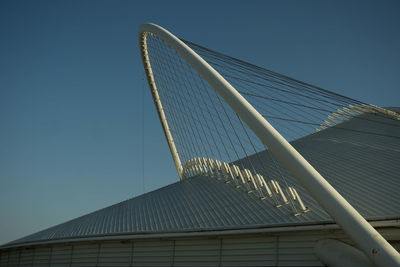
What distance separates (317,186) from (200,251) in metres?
7.38

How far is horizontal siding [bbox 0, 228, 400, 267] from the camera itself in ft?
35.8

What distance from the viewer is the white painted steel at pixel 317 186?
631cm

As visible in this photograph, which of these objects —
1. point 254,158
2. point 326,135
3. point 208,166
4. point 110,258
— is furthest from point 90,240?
point 326,135

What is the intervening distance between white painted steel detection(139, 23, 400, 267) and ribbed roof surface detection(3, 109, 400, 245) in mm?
3430

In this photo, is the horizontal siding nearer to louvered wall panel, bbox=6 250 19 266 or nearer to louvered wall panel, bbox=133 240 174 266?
louvered wall panel, bbox=133 240 174 266

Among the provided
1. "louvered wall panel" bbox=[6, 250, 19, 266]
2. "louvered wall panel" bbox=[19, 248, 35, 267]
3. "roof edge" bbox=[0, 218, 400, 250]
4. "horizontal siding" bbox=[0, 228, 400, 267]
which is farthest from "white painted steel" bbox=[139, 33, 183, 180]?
"roof edge" bbox=[0, 218, 400, 250]

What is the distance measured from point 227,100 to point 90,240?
1007 centimetres

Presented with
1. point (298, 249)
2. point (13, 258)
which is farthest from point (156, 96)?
point (298, 249)

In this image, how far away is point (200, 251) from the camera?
13375mm

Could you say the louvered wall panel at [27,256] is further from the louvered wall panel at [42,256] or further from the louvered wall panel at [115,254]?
the louvered wall panel at [115,254]

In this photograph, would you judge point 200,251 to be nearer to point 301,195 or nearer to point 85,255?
point 301,195

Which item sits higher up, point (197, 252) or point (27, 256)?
point (197, 252)

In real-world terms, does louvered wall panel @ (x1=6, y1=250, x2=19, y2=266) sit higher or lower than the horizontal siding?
lower

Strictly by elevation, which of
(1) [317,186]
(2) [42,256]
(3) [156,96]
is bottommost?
(2) [42,256]
